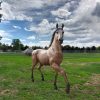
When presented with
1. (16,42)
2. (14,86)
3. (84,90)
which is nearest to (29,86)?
(14,86)

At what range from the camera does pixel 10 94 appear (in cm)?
995

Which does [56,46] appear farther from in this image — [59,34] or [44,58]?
[44,58]

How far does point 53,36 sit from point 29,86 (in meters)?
2.39

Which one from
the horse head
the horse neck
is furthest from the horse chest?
the horse head

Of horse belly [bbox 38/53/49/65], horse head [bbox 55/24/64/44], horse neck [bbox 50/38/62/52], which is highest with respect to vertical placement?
horse head [bbox 55/24/64/44]

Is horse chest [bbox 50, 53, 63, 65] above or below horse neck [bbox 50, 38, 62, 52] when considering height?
below

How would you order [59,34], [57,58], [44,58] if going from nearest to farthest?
1. [59,34]
2. [57,58]
3. [44,58]

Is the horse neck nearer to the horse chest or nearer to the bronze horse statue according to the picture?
the bronze horse statue

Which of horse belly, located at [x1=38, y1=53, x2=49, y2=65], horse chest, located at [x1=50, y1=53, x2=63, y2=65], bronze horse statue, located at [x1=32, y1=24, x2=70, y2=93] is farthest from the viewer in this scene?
horse belly, located at [x1=38, y1=53, x2=49, y2=65]

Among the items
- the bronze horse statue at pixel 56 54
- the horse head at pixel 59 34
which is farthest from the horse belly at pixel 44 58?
the horse head at pixel 59 34

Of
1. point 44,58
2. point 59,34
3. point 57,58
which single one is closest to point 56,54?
point 57,58

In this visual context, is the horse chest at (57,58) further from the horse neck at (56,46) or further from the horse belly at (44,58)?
the horse belly at (44,58)

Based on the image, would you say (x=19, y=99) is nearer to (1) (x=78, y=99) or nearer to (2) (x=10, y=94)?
(2) (x=10, y=94)

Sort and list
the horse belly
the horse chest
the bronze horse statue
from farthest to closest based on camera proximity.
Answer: the horse belly
the horse chest
the bronze horse statue
